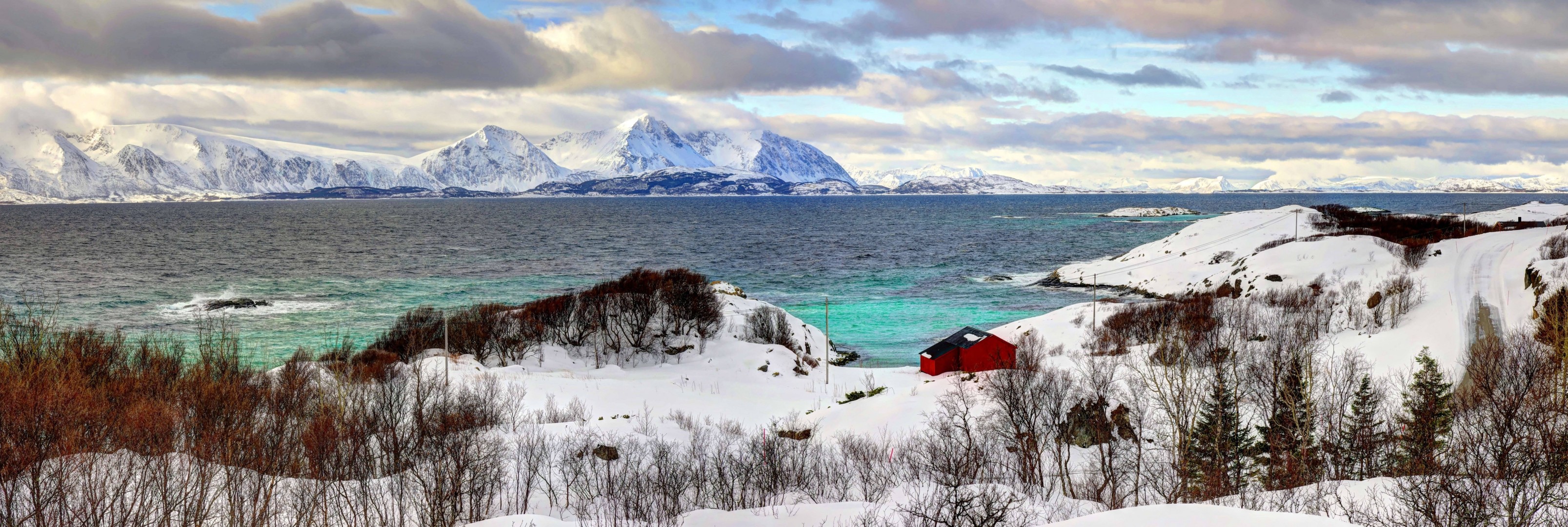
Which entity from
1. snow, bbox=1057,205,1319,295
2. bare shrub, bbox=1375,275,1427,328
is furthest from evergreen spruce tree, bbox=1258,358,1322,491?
snow, bbox=1057,205,1319,295

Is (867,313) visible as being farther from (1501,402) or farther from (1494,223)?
(1494,223)

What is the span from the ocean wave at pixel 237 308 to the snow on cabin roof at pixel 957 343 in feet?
159

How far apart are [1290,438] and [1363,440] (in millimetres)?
2942

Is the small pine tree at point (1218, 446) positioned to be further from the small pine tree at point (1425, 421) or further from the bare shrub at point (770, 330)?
the bare shrub at point (770, 330)

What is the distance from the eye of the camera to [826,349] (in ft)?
152

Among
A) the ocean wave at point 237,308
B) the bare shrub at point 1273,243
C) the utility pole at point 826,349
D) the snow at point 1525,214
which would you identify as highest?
the snow at point 1525,214

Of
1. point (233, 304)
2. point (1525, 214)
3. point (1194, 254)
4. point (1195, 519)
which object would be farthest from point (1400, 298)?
point (1525, 214)

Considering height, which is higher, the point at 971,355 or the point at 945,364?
the point at 971,355

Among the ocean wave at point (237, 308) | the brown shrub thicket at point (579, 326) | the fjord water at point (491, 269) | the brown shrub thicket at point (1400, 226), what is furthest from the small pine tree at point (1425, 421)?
the ocean wave at point (237, 308)

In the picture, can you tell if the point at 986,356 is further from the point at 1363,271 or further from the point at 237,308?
the point at 237,308

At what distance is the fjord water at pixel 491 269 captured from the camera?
59.6 m

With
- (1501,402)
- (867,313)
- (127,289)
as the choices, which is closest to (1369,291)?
(1501,402)

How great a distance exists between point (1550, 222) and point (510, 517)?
115 metres

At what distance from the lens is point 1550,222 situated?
285 feet
